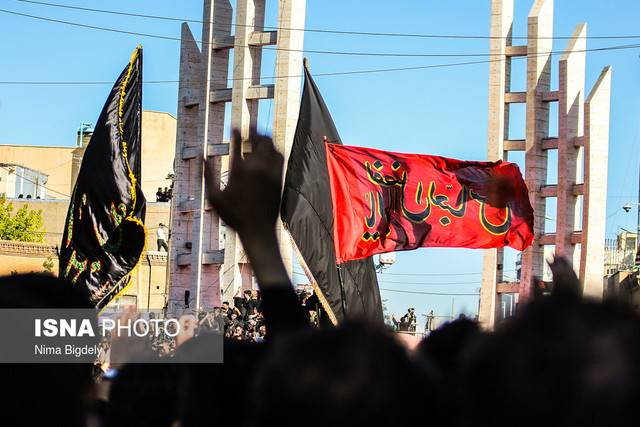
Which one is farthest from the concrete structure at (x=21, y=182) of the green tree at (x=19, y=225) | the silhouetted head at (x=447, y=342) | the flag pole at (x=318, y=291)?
the silhouetted head at (x=447, y=342)

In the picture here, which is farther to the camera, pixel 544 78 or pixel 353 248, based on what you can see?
pixel 544 78

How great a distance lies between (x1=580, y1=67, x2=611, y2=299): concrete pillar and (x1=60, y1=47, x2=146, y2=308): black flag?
696 centimetres

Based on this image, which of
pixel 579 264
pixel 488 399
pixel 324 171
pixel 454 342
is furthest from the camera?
pixel 579 264

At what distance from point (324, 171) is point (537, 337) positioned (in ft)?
36.6

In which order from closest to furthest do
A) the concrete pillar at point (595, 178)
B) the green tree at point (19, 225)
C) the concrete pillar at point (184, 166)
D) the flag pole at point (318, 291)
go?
the flag pole at point (318, 291), the concrete pillar at point (595, 178), the concrete pillar at point (184, 166), the green tree at point (19, 225)

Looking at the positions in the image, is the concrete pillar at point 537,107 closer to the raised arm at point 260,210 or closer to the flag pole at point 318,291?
the flag pole at point 318,291

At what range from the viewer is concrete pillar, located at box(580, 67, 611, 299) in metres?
15.6

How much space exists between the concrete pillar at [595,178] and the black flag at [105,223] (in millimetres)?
6963

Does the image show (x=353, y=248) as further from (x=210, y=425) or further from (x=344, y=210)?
(x=210, y=425)

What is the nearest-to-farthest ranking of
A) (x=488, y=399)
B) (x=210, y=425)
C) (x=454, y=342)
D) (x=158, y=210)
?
(x=488, y=399)
(x=210, y=425)
(x=454, y=342)
(x=158, y=210)

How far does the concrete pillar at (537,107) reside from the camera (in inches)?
630

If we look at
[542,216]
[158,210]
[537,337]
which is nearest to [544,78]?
[542,216]

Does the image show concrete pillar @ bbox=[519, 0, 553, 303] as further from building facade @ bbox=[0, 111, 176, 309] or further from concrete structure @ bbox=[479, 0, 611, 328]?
building facade @ bbox=[0, 111, 176, 309]

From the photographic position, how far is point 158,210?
47125 mm
